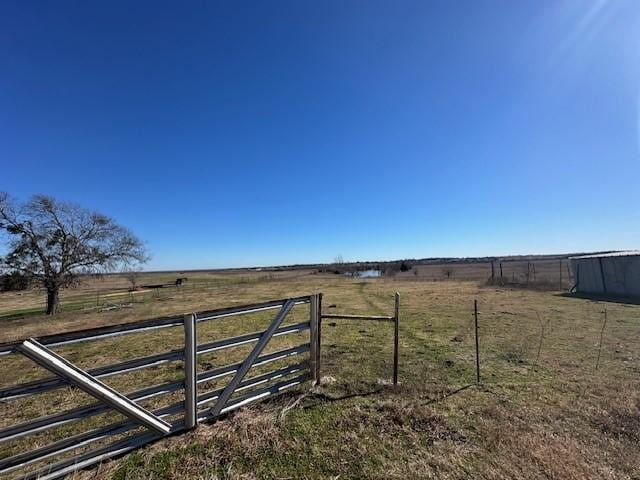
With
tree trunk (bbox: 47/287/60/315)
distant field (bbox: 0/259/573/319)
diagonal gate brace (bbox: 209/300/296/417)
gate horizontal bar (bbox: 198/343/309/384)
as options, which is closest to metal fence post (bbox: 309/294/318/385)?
gate horizontal bar (bbox: 198/343/309/384)

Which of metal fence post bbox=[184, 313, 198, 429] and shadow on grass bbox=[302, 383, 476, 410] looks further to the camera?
shadow on grass bbox=[302, 383, 476, 410]

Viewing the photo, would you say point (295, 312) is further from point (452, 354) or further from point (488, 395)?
point (488, 395)

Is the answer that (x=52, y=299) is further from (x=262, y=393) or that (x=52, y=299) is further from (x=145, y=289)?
(x=262, y=393)

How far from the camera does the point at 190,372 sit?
3.87 metres

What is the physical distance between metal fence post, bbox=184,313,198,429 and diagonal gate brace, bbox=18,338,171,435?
26cm

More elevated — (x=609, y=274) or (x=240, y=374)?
(x=609, y=274)

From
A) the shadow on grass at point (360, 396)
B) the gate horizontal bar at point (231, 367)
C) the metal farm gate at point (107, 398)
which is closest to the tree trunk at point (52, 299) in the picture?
the metal farm gate at point (107, 398)

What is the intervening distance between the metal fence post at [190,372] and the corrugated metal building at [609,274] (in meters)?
23.1

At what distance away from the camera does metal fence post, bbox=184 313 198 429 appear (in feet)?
12.4

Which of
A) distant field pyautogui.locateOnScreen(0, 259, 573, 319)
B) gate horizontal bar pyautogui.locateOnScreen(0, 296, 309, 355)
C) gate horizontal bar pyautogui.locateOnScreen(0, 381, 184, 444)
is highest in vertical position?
gate horizontal bar pyautogui.locateOnScreen(0, 296, 309, 355)

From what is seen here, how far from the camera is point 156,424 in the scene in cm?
373

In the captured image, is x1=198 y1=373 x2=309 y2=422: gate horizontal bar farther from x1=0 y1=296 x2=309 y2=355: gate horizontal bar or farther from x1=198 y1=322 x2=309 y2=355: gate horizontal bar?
x1=0 y1=296 x2=309 y2=355: gate horizontal bar

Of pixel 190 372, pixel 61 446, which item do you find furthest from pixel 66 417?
pixel 190 372

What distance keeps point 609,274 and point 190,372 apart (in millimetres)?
24572
